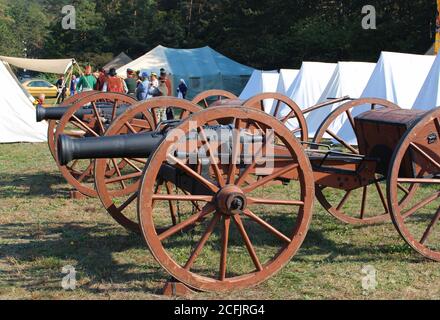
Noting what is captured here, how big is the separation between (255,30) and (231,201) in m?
35.7

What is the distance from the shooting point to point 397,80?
11961mm

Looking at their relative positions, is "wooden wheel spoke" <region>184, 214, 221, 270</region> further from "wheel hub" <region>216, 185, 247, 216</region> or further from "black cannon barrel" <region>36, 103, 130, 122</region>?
"black cannon barrel" <region>36, 103, 130, 122</region>

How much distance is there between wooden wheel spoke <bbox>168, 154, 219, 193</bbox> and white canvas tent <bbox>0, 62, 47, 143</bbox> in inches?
443

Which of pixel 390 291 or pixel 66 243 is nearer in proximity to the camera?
pixel 390 291

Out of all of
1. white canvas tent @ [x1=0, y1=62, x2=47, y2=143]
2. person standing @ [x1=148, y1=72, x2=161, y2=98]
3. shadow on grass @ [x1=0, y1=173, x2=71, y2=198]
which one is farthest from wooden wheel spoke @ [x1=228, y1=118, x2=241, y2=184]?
white canvas tent @ [x1=0, y1=62, x2=47, y2=143]

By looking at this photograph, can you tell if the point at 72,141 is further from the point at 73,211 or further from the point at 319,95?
the point at 319,95

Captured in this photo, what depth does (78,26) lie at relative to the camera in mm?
43719

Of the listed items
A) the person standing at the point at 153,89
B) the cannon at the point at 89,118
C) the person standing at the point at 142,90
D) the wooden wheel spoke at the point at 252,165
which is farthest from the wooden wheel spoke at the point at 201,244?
the person standing at the point at 142,90

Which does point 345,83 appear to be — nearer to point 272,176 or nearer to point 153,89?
point 153,89

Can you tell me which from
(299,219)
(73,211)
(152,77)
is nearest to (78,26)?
(152,77)

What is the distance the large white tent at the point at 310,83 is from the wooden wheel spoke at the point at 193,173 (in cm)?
1110

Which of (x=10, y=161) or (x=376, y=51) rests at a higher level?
(x=376, y=51)

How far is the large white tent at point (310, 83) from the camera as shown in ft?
48.9

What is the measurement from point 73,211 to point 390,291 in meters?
4.01
